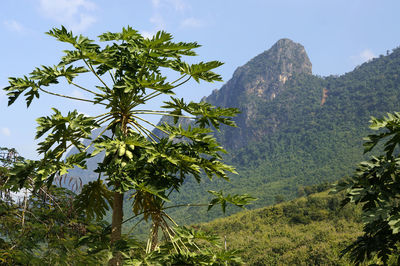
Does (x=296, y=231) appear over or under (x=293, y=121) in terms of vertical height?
under

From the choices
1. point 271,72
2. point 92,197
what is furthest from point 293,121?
point 92,197

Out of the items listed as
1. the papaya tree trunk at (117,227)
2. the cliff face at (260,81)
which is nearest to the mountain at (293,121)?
the cliff face at (260,81)

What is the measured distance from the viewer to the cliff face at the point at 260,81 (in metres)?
141

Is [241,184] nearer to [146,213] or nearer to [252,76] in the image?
[252,76]

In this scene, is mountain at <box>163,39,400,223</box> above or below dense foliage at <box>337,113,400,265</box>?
above

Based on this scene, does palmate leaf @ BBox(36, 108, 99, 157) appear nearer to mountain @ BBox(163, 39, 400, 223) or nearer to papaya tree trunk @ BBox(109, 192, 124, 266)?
papaya tree trunk @ BBox(109, 192, 124, 266)

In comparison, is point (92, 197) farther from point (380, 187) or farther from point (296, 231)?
point (296, 231)

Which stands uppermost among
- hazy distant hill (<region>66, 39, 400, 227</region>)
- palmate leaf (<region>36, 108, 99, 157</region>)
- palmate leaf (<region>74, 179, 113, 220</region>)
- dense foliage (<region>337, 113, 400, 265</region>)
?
hazy distant hill (<region>66, 39, 400, 227</region>)

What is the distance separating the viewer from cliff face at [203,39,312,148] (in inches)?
5541

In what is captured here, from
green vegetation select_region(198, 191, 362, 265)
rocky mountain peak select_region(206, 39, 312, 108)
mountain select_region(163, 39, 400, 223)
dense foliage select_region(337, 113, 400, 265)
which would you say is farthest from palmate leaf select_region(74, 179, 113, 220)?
rocky mountain peak select_region(206, 39, 312, 108)

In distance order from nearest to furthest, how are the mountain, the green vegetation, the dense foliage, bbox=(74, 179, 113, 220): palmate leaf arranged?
the dense foliage < bbox=(74, 179, 113, 220): palmate leaf < the green vegetation < the mountain

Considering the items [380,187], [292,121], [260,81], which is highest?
[260,81]

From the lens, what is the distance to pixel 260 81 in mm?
153250

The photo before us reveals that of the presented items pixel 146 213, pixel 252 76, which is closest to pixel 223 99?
pixel 252 76
